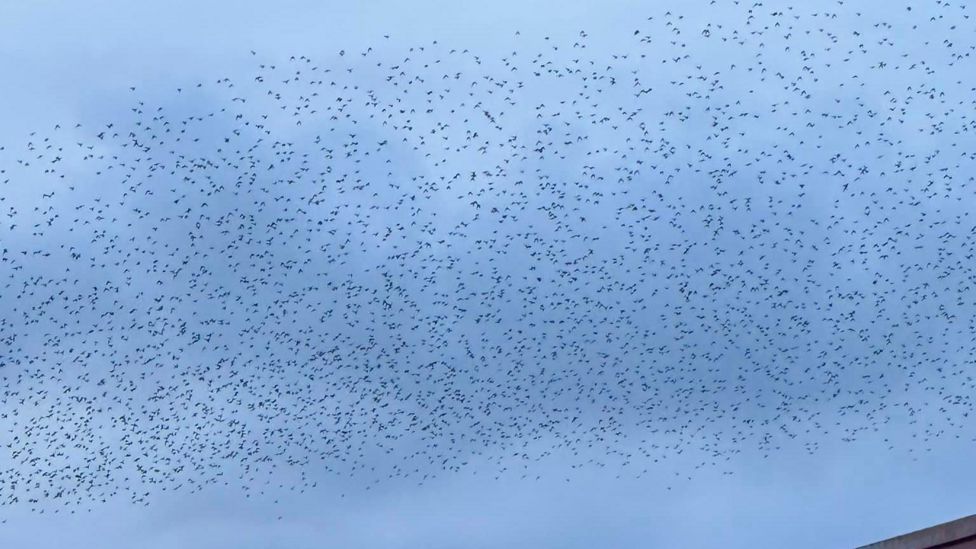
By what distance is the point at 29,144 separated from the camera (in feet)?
172

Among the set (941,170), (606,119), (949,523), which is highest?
(606,119)

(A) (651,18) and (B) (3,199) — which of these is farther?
(B) (3,199)

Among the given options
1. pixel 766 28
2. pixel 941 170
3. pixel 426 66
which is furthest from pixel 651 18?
pixel 941 170

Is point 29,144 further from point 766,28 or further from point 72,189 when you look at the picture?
point 766,28

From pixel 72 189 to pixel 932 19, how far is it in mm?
25780

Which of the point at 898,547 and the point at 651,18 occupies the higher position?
the point at 651,18

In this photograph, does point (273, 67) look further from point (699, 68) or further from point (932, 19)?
point (932, 19)

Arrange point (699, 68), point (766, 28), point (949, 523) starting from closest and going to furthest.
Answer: point (949, 523) < point (766, 28) < point (699, 68)

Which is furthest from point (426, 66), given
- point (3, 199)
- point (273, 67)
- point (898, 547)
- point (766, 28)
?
point (898, 547)

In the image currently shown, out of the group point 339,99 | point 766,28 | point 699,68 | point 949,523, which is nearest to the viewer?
point 949,523

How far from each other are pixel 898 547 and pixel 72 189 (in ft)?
86.5

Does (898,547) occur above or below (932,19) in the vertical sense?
below

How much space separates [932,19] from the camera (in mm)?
50281

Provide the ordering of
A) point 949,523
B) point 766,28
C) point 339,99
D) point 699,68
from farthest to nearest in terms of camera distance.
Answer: point 339,99
point 699,68
point 766,28
point 949,523
